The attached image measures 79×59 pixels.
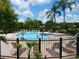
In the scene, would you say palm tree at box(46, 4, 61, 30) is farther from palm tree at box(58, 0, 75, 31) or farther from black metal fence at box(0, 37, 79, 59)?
black metal fence at box(0, 37, 79, 59)

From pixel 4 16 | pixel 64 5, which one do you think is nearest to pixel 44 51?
pixel 4 16

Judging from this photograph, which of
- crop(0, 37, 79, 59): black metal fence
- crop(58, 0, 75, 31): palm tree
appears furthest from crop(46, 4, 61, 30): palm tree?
crop(0, 37, 79, 59): black metal fence

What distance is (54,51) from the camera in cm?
1387

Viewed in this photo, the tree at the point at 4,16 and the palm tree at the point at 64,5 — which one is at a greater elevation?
the palm tree at the point at 64,5

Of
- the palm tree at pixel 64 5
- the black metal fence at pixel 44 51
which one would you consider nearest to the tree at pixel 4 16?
the black metal fence at pixel 44 51

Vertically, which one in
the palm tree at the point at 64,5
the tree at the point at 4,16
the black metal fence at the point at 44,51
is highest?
the palm tree at the point at 64,5

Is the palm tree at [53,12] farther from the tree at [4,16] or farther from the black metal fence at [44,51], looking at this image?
the black metal fence at [44,51]

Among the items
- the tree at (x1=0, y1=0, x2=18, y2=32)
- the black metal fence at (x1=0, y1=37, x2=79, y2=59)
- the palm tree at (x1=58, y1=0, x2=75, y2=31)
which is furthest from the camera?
the palm tree at (x1=58, y1=0, x2=75, y2=31)

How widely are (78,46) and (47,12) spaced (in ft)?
149

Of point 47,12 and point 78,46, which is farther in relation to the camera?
point 47,12

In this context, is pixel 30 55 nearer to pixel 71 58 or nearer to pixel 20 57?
pixel 20 57

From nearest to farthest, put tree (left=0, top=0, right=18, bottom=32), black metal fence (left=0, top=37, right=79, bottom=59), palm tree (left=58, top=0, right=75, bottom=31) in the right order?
1. tree (left=0, top=0, right=18, bottom=32)
2. black metal fence (left=0, top=37, right=79, bottom=59)
3. palm tree (left=58, top=0, right=75, bottom=31)

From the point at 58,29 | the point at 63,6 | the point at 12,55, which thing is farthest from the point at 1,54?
the point at 63,6

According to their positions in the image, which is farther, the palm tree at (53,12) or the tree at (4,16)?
the palm tree at (53,12)
